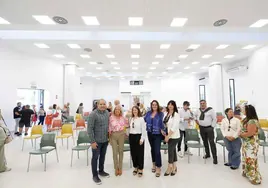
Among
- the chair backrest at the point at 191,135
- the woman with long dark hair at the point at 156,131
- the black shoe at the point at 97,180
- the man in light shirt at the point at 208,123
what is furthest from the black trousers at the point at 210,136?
the black shoe at the point at 97,180

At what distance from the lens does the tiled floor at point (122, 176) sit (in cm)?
321

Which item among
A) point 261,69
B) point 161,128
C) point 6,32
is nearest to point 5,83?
point 6,32

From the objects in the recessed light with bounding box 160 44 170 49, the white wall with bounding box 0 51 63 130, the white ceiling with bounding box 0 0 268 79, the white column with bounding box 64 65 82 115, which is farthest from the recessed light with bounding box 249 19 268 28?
the white column with bounding box 64 65 82 115

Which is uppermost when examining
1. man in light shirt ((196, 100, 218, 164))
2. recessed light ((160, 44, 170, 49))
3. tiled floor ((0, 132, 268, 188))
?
recessed light ((160, 44, 170, 49))

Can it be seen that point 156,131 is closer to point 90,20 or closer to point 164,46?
point 90,20

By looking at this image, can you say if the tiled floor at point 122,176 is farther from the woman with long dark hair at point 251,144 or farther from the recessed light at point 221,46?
the recessed light at point 221,46

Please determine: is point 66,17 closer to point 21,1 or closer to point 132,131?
point 21,1

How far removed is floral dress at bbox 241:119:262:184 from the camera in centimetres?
316

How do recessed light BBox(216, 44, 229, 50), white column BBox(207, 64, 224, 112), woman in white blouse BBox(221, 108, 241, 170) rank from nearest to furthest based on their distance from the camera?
woman in white blouse BBox(221, 108, 241, 170)
recessed light BBox(216, 44, 229, 50)
white column BBox(207, 64, 224, 112)

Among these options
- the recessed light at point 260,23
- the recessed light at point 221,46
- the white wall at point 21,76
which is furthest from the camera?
the white wall at point 21,76

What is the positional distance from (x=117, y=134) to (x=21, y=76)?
27.0 ft

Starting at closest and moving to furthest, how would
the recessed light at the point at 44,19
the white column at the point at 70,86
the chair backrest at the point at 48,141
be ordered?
1. the chair backrest at the point at 48,141
2. the recessed light at the point at 44,19
3. the white column at the point at 70,86

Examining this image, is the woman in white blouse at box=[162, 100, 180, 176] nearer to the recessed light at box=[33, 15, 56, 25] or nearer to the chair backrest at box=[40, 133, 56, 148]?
the chair backrest at box=[40, 133, 56, 148]

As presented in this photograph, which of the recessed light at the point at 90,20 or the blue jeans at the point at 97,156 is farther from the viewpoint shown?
the recessed light at the point at 90,20
